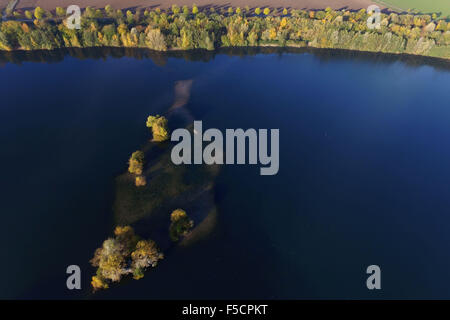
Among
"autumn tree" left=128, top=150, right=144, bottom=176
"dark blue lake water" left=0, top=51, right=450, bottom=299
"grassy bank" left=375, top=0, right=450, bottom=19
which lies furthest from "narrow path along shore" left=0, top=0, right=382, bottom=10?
"autumn tree" left=128, top=150, right=144, bottom=176

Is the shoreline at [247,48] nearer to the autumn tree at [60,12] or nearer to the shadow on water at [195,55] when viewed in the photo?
the shadow on water at [195,55]

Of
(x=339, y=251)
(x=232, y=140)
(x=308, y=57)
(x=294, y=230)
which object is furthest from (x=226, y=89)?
(x=339, y=251)

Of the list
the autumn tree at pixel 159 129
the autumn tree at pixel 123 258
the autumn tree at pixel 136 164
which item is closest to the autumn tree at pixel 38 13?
the autumn tree at pixel 159 129

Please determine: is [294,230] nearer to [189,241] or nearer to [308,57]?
[189,241]

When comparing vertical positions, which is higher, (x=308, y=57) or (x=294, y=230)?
(x=308, y=57)

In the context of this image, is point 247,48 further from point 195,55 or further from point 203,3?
point 203,3

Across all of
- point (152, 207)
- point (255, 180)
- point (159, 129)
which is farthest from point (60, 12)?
point (255, 180)

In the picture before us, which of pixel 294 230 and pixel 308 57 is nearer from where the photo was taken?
pixel 294 230
